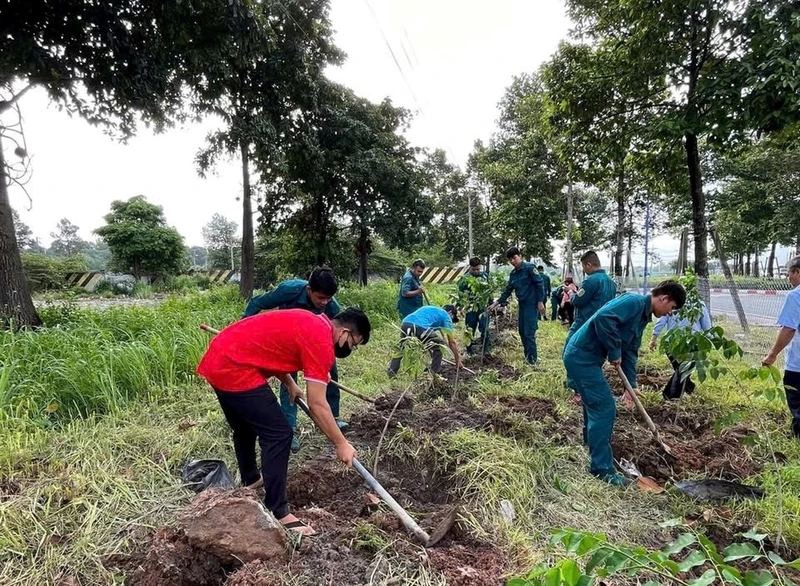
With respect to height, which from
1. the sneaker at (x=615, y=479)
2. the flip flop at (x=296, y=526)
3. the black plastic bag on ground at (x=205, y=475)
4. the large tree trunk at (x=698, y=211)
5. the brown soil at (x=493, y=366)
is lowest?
the sneaker at (x=615, y=479)

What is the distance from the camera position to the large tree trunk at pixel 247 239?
1180 centimetres

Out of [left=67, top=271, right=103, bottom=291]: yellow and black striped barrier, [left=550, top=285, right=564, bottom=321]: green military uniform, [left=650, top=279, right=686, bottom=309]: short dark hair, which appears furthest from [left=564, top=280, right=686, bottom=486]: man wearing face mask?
[left=67, top=271, right=103, bottom=291]: yellow and black striped barrier

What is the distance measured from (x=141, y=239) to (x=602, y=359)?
27.0 meters

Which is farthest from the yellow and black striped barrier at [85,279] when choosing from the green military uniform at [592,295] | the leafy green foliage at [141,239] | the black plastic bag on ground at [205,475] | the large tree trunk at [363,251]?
the green military uniform at [592,295]

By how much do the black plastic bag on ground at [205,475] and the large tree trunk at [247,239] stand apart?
9.08m

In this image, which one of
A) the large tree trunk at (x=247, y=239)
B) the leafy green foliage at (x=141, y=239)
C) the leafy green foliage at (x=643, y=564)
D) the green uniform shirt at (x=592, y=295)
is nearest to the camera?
the leafy green foliage at (x=643, y=564)

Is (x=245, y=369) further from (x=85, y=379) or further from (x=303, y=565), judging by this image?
(x=85, y=379)

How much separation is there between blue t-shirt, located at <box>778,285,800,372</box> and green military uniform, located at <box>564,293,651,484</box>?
1.13 metres

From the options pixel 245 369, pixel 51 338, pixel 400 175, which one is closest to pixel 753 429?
pixel 245 369

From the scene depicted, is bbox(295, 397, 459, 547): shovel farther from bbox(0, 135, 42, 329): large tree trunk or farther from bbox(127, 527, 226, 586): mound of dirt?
bbox(0, 135, 42, 329): large tree trunk

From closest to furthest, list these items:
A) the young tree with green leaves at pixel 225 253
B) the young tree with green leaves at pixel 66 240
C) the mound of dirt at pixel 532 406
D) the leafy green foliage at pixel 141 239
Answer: the mound of dirt at pixel 532 406, the leafy green foliage at pixel 141 239, the young tree with green leaves at pixel 225 253, the young tree with green leaves at pixel 66 240

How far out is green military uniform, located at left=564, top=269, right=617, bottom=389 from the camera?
193 inches

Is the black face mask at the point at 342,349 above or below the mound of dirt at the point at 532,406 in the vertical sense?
above

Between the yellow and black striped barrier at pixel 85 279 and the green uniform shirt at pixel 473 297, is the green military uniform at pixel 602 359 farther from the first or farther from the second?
the yellow and black striped barrier at pixel 85 279
